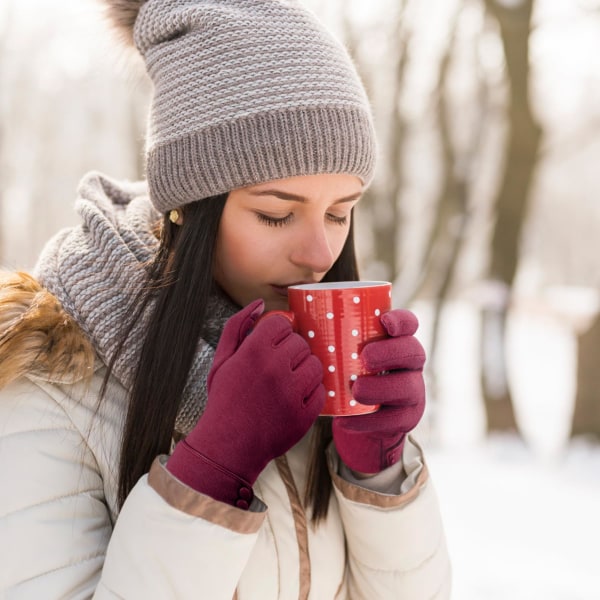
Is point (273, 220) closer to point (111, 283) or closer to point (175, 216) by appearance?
point (175, 216)

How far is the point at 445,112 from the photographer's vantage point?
7078 mm

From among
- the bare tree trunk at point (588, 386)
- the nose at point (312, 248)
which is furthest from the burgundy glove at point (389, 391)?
the bare tree trunk at point (588, 386)

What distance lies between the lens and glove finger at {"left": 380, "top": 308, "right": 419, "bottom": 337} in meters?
1.15

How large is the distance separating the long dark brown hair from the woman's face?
44mm

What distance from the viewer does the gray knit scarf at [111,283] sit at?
51.3 inches

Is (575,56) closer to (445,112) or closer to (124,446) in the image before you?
(445,112)

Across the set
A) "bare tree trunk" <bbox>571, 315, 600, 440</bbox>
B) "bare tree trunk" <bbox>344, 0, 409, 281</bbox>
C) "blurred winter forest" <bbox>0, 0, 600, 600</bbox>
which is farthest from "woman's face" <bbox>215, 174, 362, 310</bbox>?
"bare tree trunk" <bbox>344, 0, 409, 281</bbox>

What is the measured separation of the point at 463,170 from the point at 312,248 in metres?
6.24

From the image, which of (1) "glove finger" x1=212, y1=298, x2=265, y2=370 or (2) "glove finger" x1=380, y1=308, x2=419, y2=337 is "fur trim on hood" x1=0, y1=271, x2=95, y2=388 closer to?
(1) "glove finger" x1=212, y1=298, x2=265, y2=370

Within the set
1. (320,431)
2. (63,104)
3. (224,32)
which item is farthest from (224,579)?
(63,104)

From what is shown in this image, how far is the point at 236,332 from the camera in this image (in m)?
1.13

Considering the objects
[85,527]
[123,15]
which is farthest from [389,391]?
[123,15]

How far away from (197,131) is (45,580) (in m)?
0.86

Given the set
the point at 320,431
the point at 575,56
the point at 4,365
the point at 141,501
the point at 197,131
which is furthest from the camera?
the point at 575,56
